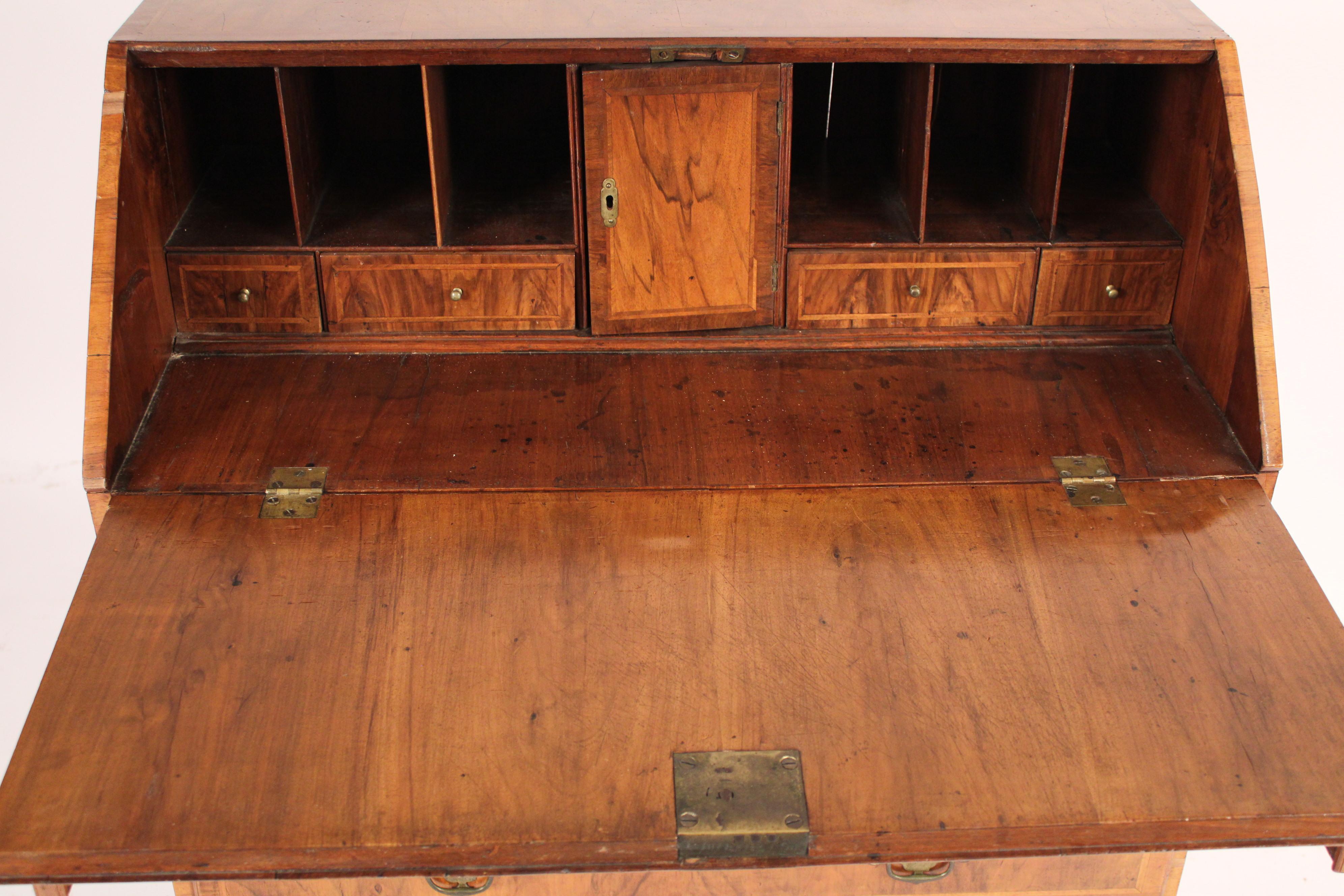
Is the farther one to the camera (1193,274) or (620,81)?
(1193,274)

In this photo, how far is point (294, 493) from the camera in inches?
76.5

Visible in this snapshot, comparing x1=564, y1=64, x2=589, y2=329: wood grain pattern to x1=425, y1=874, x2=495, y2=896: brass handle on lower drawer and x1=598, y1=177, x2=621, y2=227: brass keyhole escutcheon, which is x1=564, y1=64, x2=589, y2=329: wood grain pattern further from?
x1=425, y1=874, x2=495, y2=896: brass handle on lower drawer

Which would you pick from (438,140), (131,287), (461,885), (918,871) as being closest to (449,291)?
(438,140)

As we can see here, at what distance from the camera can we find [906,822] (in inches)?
60.4

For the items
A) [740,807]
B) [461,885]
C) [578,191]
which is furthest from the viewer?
[578,191]

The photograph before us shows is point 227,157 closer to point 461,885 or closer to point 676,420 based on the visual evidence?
point 676,420

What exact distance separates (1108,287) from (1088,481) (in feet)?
1.40

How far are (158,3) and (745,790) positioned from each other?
5.02ft

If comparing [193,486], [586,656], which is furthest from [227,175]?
[586,656]

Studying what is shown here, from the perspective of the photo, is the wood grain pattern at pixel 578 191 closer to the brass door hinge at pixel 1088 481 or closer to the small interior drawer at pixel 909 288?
the small interior drawer at pixel 909 288

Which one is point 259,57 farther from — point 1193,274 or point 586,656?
point 1193,274

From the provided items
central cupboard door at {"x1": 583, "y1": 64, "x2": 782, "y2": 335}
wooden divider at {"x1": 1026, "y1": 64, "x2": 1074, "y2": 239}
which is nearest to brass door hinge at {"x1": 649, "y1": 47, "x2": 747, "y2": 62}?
central cupboard door at {"x1": 583, "y1": 64, "x2": 782, "y2": 335}

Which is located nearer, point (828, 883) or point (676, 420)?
point (828, 883)

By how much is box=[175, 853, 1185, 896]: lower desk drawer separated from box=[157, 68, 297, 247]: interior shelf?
1000 mm
